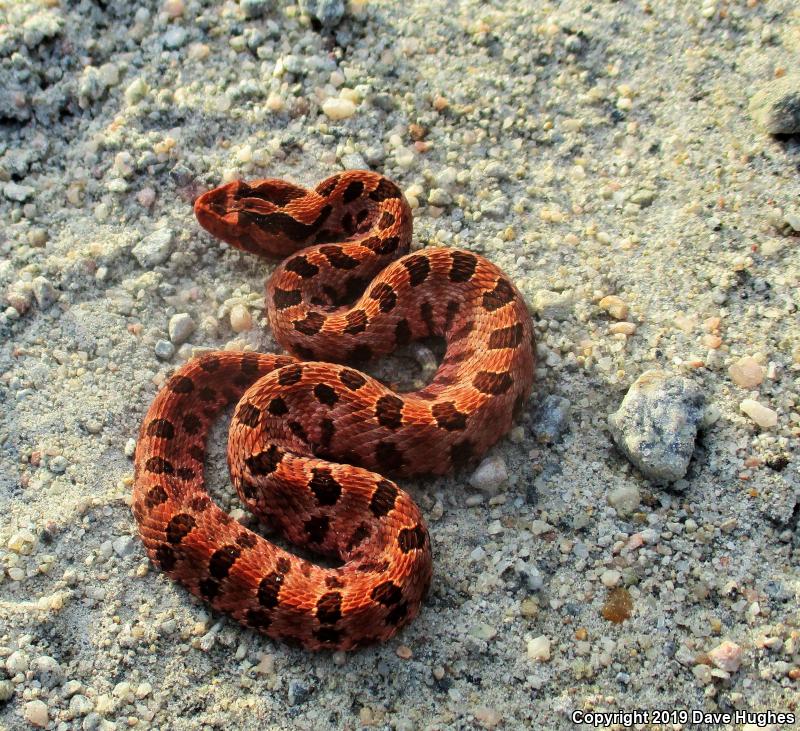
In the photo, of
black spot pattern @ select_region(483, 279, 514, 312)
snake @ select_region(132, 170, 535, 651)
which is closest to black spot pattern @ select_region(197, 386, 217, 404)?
snake @ select_region(132, 170, 535, 651)

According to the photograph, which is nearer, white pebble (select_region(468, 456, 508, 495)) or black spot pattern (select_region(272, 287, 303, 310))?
white pebble (select_region(468, 456, 508, 495))

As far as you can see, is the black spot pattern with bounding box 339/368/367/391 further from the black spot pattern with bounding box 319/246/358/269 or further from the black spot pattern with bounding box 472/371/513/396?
the black spot pattern with bounding box 319/246/358/269

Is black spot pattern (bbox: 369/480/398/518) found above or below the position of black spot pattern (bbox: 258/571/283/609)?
above

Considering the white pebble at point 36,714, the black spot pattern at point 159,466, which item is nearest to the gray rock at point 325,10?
the black spot pattern at point 159,466

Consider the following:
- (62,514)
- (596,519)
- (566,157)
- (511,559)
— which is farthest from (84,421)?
(566,157)

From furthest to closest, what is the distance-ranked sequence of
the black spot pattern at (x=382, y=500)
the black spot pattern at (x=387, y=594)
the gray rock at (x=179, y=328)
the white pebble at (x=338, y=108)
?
the white pebble at (x=338, y=108)
the gray rock at (x=179, y=328)
the black spot pattern at (x=382, y=500)
the black spot pattern at (x=387, y=594)

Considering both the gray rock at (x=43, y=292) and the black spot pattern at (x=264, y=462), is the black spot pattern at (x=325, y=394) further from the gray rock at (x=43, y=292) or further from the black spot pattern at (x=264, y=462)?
the gray rock at (x=43, y=292)
